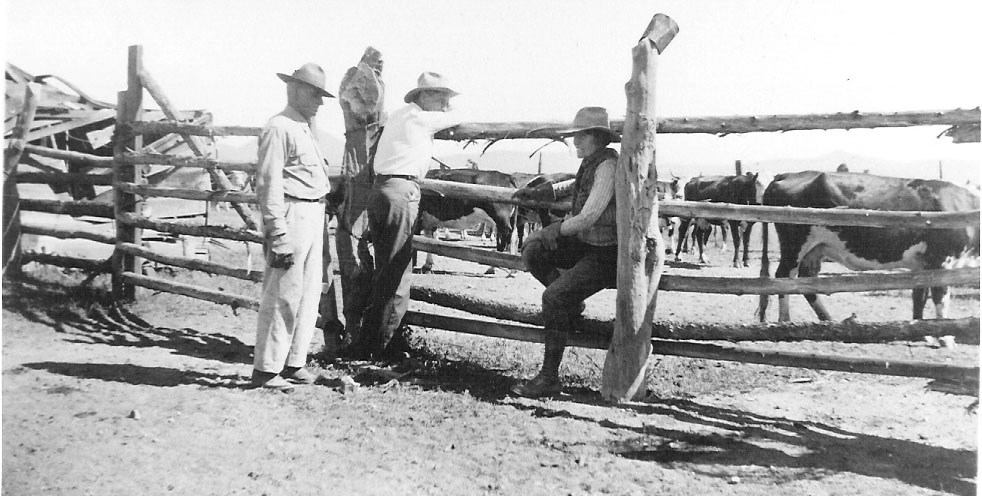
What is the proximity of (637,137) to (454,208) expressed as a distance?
33.5 ft

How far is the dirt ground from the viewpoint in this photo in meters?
3.46

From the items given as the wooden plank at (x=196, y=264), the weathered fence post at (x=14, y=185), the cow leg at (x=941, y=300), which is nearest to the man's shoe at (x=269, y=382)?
the wooden plank at (x=196, y=264)

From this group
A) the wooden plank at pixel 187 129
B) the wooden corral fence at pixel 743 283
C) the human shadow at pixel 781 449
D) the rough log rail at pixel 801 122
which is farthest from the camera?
the wooden plank at pixel 187 129

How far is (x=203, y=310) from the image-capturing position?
755 cm

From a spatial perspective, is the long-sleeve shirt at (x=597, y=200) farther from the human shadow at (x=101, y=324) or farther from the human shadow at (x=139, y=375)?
the human shadow at (x=101, y=324)

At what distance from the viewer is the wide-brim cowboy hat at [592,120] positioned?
15.0 feet

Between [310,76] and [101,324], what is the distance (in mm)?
3551

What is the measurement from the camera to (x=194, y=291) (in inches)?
267

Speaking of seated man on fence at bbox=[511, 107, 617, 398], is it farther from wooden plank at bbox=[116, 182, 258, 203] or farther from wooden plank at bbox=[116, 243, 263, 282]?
wooden plank at bbox=[116, 182, 258, 203]

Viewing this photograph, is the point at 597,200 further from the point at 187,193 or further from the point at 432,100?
the point at 187,193

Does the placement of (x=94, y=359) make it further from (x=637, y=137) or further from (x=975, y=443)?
(x=975, y=443)

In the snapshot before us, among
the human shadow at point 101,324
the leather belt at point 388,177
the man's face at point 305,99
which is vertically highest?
the man's face at point 305,99

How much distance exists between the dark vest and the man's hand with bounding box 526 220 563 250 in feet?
0.49

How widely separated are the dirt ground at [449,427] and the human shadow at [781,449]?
0.05ft
